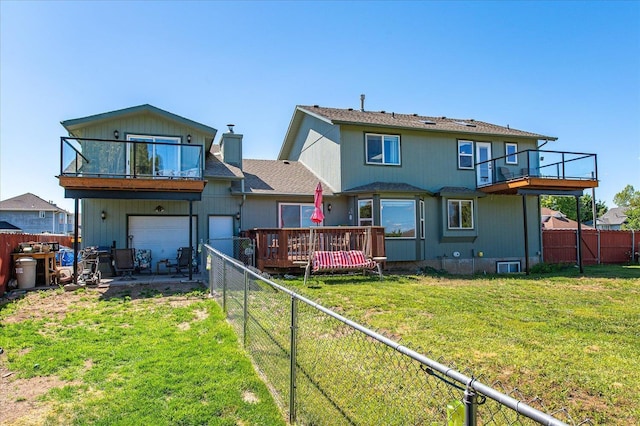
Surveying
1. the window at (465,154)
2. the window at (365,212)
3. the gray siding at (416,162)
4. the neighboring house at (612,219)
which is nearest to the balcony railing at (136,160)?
the gray siding at (416,162)

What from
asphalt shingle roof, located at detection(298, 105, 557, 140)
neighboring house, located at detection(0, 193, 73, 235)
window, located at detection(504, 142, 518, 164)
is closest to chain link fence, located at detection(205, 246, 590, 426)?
asphalt shingle roof, located at detection(298, 105, 557, 140)

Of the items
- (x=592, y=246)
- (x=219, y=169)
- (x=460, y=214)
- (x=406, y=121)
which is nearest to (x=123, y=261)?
(x=219, y=169)

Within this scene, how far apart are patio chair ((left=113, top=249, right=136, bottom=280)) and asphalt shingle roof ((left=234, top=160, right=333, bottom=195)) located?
4.44m

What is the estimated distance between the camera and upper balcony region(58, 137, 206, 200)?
1130 centimetres

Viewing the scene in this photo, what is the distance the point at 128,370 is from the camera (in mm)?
4496

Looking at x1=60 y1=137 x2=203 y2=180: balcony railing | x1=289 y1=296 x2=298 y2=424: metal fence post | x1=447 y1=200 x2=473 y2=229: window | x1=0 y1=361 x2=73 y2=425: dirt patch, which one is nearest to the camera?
x1=289 y1=296 x2=298 y2=424: metal fence post

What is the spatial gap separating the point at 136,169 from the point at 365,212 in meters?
8.20

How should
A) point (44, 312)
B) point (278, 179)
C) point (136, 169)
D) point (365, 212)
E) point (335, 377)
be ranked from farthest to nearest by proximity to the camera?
point (278, 179) < point (365, 212) < point (136, 169) < point (44, 312) < point (335, 377)

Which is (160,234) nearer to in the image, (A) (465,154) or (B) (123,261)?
(B) (123,261)

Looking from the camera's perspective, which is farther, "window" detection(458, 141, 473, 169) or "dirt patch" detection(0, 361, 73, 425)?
"window" detection(458, 141, 473, 169)

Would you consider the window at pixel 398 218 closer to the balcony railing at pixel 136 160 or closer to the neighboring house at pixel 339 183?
the neighboring house at pixel 339 183

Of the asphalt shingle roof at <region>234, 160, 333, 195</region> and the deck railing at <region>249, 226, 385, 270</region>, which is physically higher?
the asphalt shingle roof at <region>234, 160, 333, 195</region>

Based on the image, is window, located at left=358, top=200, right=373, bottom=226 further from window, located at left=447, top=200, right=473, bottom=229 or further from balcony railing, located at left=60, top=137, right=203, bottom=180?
balcony railing, located at left=60, top=137, right=203, bottom=180

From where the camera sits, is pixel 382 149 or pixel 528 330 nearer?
pixel 528 330
